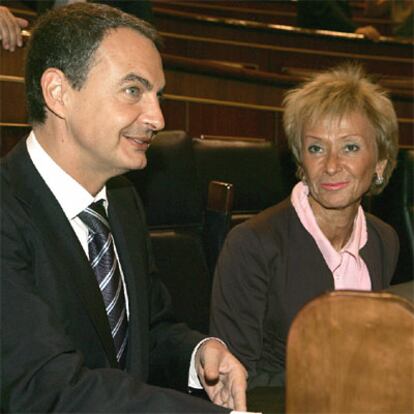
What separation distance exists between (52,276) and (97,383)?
22cm

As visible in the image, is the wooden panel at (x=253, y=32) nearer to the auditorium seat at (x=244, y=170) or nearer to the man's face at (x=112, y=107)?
the auditorium seat at (x=244, y=170)

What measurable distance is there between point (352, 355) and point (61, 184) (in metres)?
0.73

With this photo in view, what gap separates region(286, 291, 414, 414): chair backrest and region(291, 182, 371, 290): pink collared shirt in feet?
3.74

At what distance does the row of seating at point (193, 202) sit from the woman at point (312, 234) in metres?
0.19

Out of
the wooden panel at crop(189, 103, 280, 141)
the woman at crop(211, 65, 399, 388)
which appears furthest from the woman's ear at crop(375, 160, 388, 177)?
the wooden panel at crop(189, 103, 280, 141)

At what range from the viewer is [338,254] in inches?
74.6

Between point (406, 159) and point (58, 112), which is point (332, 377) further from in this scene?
point (406, 159)

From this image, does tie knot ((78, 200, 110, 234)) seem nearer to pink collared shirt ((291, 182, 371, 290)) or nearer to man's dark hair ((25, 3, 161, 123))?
man's dark hair ((25, 3, 161, 123))

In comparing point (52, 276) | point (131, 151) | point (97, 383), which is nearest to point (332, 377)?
point (97, 383)

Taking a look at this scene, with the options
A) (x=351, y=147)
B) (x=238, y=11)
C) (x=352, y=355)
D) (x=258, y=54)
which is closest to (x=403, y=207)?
(x=351, y=147)

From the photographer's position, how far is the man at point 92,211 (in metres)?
1.20

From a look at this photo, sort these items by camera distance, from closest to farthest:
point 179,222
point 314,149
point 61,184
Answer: point 61,184 → point 314,149 → point 179,222

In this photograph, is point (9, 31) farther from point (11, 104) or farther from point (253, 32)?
point (253, 32)

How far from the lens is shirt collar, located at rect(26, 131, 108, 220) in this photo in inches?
52.1
